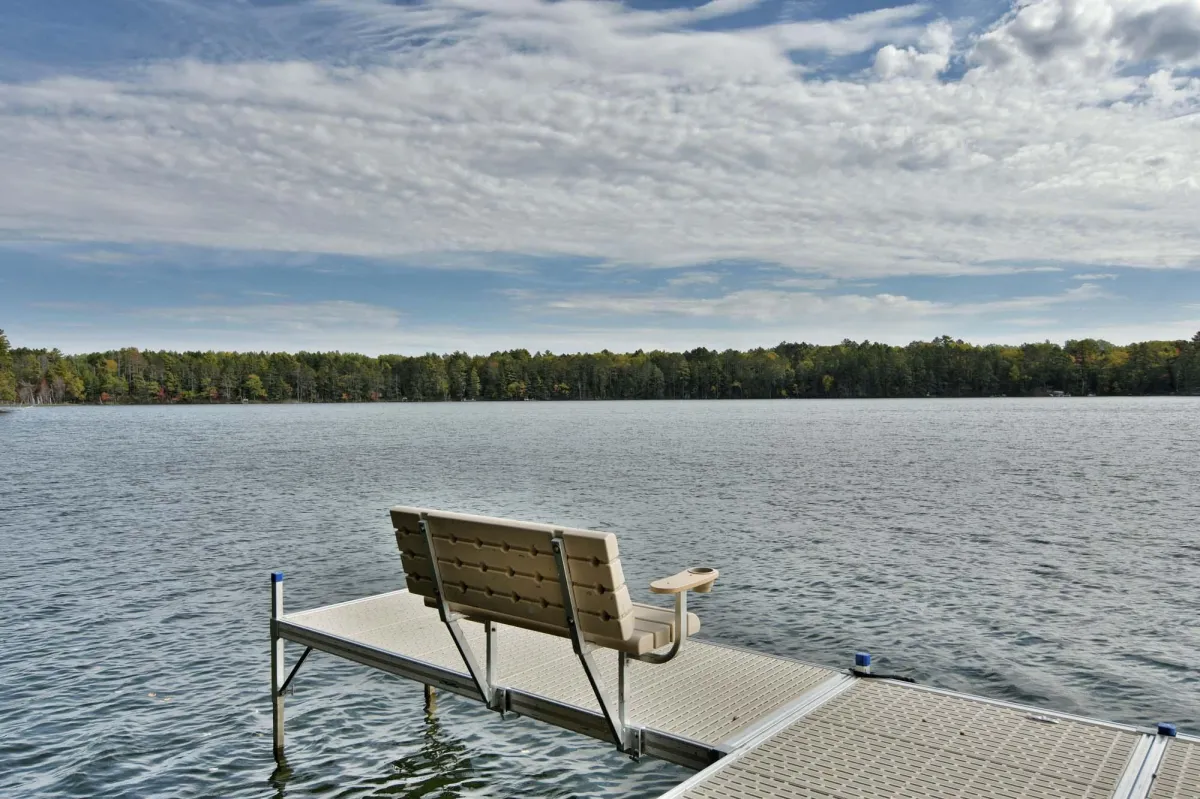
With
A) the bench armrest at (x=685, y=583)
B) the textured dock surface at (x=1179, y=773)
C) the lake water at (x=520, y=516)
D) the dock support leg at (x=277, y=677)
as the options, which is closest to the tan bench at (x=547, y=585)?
the bench armrest at (x=685, y=583)

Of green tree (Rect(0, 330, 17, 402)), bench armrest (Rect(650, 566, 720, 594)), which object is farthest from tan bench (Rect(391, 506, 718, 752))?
green tree (Rect(0, 330, 17, 402))

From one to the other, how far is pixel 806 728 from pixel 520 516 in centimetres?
2263

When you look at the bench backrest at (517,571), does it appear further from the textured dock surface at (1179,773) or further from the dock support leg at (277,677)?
the textured dock surface at (1179,773)

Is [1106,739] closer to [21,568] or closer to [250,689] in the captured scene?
[250,689]

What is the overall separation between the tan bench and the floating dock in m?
0.64

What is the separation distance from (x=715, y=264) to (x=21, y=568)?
144m

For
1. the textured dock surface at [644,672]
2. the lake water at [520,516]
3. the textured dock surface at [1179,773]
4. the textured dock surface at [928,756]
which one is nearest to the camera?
the textured dock surface at [1179,773]

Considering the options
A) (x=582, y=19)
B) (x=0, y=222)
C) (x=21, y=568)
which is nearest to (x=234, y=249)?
(x=0, y=222)

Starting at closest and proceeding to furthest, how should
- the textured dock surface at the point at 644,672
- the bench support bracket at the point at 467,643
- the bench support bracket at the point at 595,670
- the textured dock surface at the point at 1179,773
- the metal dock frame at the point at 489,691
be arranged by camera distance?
the textured dock surface at the point at 1179,773
the bench support bracket at the point at 595,670
the metal dock frame at the point at 489,691
the bench support bracket at the point at 467,643
the textured dock surface at the point at 644,672

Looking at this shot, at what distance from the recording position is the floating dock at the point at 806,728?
5602 mm

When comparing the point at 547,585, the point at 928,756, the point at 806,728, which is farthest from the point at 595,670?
the point at 928,756

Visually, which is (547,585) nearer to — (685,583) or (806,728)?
(685,583)

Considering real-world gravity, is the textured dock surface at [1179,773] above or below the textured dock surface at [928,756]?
above

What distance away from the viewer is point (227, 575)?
1855cm
